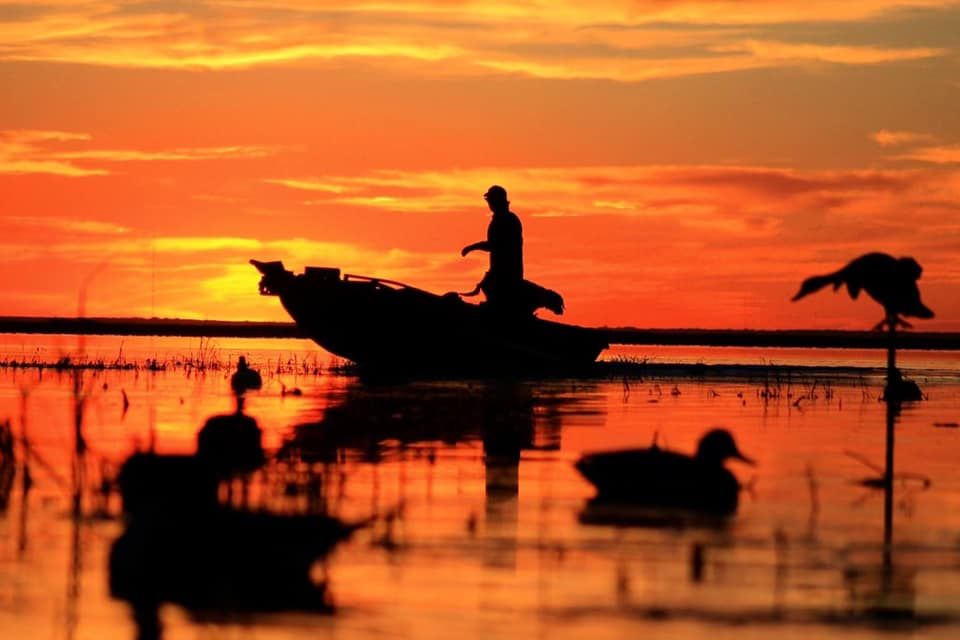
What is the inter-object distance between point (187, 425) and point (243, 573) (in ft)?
34.0

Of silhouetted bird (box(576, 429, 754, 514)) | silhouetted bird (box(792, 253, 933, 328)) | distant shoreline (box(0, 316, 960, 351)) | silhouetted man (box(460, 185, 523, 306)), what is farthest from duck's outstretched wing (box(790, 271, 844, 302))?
distant shoreline (box(0, 316, 960, 351))

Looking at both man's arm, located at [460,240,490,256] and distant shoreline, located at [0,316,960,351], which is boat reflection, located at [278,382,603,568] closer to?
man's arm, located at [460,240,490,256]

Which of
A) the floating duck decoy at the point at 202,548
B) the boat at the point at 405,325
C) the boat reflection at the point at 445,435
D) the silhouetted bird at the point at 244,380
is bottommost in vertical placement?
the floating duck decoy at the point at 202,548

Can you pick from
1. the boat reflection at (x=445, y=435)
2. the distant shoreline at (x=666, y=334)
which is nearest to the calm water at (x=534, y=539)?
the boat reflection at (x=445, y=435)

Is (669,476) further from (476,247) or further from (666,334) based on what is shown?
(666,334)

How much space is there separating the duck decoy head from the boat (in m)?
18.3

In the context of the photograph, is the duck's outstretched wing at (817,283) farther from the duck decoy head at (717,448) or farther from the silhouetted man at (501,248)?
the silhouetted man at (501,248)

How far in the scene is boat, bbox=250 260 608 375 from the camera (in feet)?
102

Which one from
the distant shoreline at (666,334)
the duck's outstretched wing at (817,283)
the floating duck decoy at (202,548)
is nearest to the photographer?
the floating duck decoy at (202,548)

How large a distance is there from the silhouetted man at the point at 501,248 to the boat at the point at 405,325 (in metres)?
0.51

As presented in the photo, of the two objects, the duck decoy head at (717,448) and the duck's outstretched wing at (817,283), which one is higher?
the duck's outstretched wing at (817,283)

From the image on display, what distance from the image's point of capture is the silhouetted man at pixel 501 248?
30406 millimetres

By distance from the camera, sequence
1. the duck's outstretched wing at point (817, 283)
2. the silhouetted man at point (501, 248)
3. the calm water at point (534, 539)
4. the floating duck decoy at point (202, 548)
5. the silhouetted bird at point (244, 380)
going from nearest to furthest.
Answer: the calm water at point (534, 539) → the floating duck decoy at point (202, 548) → the duck's outstretched wing at point (817, 283) → the silhouetted bird at point (244, 380) → the silhouetted man at point (501, 248)

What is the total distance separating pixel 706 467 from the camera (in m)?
12.3
